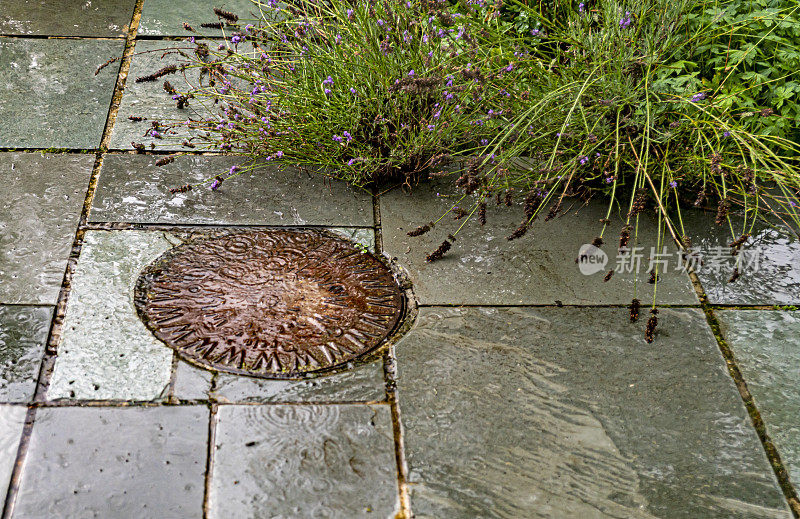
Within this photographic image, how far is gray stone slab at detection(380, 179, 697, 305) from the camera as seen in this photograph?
2.90 metres

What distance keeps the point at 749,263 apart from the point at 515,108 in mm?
1197

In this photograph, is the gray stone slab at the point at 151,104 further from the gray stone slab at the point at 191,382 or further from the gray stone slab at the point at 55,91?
the gray stone slab at the point at 191,382

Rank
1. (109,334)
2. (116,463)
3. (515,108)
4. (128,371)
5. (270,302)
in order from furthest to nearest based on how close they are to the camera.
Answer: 1. (515,108)
2. (270,302)
3. (109,334)
4. (128,371)
5. (116,463)

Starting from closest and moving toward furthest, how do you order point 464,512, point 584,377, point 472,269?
point 464,512 < point 584,377 < point 472,269

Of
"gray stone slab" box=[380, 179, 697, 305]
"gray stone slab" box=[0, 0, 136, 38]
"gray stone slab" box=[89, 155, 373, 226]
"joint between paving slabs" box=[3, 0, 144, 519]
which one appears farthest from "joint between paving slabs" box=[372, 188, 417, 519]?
"gray stone slab" box=[0, 0, 136, 38]

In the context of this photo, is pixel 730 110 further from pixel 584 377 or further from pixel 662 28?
pixel 584 377

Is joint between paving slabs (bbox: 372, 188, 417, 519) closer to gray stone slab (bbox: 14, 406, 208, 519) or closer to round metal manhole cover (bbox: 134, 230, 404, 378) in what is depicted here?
round metal manhole cover (bbox: 134, 230, 404, 378)

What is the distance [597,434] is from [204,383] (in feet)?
4.24

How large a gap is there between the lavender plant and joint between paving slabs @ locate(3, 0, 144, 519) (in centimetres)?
45

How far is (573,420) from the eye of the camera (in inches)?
94.2

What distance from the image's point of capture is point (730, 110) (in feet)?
10.5

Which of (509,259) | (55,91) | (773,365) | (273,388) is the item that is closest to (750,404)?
(773,365)

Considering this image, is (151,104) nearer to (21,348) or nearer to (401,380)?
(21,348)

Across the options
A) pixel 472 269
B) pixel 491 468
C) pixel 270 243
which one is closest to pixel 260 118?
pixel 270 243
